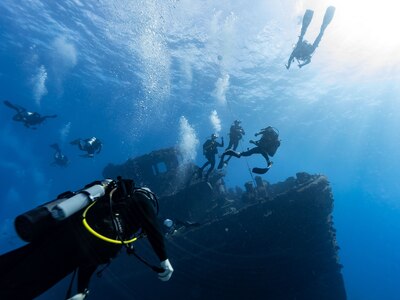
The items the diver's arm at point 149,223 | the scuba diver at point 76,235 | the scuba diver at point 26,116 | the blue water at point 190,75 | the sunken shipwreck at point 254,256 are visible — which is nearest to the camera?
the scuba diver at point 76,235

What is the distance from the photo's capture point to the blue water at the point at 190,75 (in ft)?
75.1

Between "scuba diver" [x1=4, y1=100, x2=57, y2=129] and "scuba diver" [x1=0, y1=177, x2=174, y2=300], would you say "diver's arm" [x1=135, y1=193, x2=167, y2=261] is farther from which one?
"scuba diver" [x1=4, y1=100, x2=57, y2=129]

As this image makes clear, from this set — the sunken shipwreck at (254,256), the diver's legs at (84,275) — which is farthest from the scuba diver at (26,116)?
the diver's legs at (84,275)

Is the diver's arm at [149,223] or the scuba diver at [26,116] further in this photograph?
the scuba diver at [26,116]

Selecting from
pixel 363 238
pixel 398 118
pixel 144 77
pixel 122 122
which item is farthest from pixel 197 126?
pixel 363 238

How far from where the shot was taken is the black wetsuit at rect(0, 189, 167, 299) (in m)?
2.71

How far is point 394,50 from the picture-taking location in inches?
1225

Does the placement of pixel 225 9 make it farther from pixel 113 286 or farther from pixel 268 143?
pixel 113 286

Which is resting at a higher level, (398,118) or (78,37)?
(78,37)

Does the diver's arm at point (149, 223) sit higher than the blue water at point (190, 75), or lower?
lower

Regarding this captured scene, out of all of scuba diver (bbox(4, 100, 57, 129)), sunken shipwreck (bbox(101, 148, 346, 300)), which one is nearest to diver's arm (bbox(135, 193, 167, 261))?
sunken shipwreck (bbox(101, 148, 346, 300))

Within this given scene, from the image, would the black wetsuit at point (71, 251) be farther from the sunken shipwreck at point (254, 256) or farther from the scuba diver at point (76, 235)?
the sunken shipwreck at point (254, 256)

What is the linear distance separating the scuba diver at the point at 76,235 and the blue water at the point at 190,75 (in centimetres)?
1515

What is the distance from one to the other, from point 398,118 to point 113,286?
65.4m
